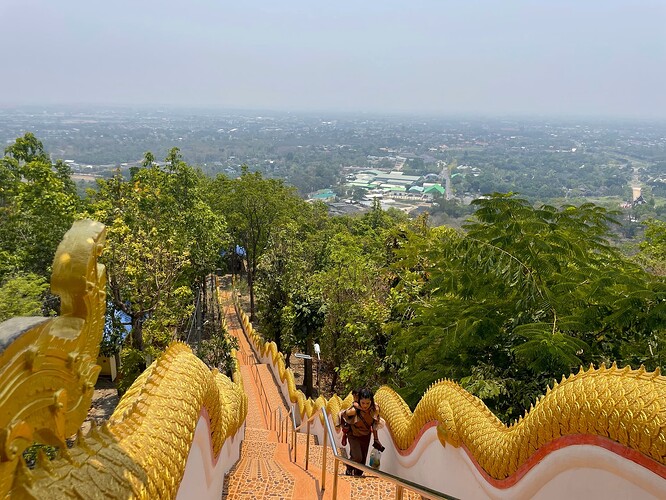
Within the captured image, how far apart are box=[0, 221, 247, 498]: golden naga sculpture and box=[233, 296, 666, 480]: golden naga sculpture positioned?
2.83 metres

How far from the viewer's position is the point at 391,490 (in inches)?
242

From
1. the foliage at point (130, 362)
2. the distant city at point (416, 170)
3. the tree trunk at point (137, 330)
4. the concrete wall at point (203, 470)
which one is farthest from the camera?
the distant city at point (416, 170)

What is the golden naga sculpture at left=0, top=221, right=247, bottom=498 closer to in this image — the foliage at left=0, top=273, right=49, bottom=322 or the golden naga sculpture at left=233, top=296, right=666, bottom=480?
the golden naga sculpture at left=233, top=296, right=666, bottom=480

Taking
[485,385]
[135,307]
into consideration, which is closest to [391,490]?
[485,385]

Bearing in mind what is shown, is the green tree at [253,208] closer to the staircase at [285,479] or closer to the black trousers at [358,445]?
the staircase at [285,479]

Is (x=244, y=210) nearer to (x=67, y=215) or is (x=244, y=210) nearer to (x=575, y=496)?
(x=67, y=215)

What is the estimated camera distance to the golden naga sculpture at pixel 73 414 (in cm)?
201

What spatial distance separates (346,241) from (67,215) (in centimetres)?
1198

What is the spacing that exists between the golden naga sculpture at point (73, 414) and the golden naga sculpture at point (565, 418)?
283 centimetres

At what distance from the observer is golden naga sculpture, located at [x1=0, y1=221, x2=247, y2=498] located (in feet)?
6.59

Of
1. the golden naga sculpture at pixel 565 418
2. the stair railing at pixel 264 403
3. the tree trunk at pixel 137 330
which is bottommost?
the stair railing at pixel 264 403

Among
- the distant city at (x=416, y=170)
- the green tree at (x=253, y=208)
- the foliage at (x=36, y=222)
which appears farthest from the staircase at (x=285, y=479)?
the distant city at (x=416, y=170)

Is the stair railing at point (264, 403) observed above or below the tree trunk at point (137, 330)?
below

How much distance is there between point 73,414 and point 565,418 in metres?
3.37
